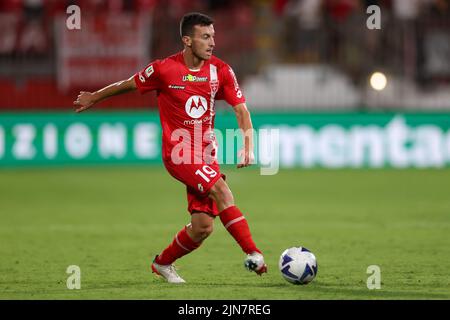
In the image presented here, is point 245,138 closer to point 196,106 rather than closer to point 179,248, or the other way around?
point 196,106

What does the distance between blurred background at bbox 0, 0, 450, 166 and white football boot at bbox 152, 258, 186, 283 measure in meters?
10.1

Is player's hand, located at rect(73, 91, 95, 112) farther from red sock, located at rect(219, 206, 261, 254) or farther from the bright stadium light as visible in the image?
the bright stadium light

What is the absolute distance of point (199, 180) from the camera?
300 inches

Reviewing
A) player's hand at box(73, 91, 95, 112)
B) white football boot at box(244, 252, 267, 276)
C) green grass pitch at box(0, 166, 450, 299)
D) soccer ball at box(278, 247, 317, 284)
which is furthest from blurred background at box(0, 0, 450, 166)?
white football boot at box(244, 252, 267, 276)

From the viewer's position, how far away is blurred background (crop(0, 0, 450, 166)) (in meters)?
18.2

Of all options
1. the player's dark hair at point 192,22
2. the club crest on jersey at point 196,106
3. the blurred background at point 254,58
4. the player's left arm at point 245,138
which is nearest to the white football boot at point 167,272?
the player's left arm at point 245,138

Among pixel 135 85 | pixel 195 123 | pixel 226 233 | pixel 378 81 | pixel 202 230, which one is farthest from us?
pixel 378 81

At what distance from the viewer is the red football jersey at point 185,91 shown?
7828mm

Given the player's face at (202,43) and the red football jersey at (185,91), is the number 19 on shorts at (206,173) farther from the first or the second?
the player's face at (202,43)

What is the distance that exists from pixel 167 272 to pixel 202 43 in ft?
6.10

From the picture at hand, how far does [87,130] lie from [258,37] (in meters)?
3.72

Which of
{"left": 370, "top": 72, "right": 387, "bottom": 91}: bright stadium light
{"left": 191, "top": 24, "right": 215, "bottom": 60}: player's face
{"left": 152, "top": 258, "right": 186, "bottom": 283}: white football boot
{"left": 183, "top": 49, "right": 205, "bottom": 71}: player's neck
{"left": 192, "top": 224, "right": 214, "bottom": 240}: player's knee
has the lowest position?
{"left": 152, "top": 258, "right": 186, "bottom": 283}: white football boot

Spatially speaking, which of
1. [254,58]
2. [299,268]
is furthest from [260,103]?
[299,268]

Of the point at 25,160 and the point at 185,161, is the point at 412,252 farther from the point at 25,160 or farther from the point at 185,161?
the point at 25,160
